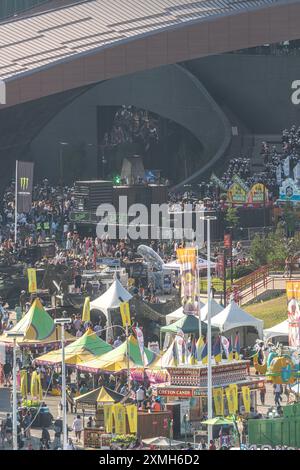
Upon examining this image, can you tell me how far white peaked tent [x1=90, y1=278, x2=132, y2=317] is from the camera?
7106cm

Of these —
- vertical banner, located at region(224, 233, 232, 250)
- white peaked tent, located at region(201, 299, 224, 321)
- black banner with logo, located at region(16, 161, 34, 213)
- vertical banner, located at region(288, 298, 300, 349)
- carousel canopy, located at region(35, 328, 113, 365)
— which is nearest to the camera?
vertical banner, located at region(288, 298, 300, 349)

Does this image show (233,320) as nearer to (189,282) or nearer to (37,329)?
(189,282)

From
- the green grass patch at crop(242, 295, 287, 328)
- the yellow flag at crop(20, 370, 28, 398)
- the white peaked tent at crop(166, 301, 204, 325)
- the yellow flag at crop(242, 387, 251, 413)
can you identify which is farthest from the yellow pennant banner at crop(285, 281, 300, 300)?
the green grass patch at crop(242, 295, 287, 328)

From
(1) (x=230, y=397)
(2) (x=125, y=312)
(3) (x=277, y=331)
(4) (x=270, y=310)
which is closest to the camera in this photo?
(1) (x=230, y=397)

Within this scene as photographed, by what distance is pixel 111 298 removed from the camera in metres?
71.3

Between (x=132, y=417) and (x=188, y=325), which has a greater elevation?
(x=188, y=325)

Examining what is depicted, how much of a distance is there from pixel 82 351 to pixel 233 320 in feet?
18.0

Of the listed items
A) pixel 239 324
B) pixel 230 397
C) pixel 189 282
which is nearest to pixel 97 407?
pixel 230 397

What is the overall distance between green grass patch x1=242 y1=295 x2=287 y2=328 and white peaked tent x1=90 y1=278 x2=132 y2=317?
13.8 feet

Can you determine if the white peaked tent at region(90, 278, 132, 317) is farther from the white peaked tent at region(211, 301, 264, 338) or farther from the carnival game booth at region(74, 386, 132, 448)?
the carnival game booth at region(74, 386, 132, 448)

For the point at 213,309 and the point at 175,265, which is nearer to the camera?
the point at 213,309

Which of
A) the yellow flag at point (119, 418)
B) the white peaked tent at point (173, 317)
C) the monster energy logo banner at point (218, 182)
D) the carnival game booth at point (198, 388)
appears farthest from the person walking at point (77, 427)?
the monster energy logo banner at point (218, 182)

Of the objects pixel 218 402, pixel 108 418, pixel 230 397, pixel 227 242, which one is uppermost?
pixel 227 242

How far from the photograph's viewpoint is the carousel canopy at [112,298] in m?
71.1
